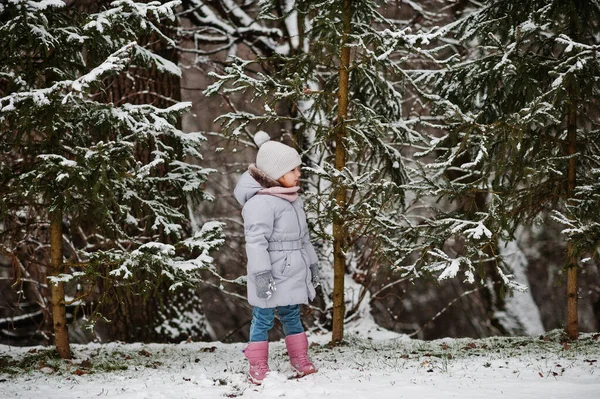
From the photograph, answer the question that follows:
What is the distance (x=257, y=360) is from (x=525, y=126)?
12.1 feet

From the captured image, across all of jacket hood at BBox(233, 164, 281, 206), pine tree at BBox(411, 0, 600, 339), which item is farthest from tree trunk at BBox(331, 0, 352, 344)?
jacket hood at BBox(233, 164, 281, 206)

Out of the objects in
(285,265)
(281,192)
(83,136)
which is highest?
(83,136)

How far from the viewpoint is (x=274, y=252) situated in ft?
16.6

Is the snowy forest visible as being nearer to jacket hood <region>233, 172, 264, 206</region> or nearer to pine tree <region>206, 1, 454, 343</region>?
pine tree <region>206, 1, 454, 343</region>

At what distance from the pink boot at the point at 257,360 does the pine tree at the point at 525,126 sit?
6.66ft

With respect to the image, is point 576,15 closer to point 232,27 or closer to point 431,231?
point 431,231

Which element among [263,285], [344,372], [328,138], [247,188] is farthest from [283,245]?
[328,138]

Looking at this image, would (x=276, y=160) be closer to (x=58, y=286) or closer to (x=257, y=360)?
(x=257, y=360)

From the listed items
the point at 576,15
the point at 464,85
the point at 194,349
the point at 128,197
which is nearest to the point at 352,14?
the point at 464,85

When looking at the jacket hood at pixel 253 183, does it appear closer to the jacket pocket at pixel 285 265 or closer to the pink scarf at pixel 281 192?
the pink scarf at pixel 281 192

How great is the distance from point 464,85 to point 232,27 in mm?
5529

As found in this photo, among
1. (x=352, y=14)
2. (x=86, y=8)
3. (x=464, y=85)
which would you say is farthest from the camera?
(x=86, y=8)

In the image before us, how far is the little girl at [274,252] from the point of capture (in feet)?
15.9

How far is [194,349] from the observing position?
7496 mm
